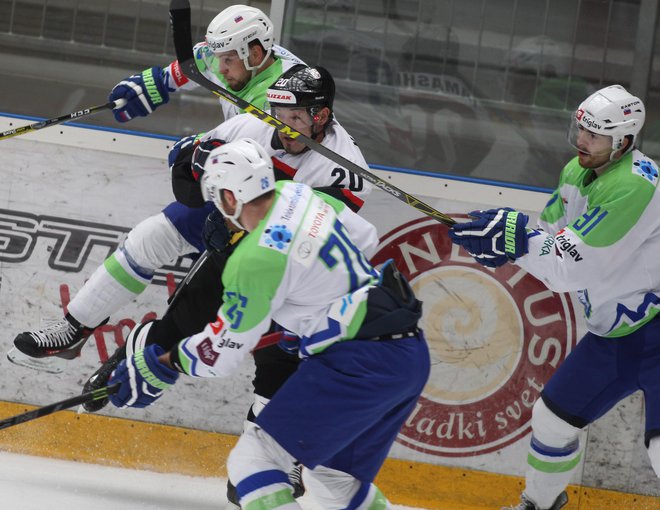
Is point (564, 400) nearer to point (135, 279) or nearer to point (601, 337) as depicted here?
point (601, 337)

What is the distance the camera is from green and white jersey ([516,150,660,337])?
11.0 feet

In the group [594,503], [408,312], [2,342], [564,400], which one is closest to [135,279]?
[2,342]

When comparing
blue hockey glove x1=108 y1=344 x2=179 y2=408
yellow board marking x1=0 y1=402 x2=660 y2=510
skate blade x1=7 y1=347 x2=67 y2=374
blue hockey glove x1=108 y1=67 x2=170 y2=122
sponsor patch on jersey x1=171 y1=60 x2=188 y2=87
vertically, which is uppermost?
sponsor patch on jersey x1=171 y1=60 x2=188 y2=87

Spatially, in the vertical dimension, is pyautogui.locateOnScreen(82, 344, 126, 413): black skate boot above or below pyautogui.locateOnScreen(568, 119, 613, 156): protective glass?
below

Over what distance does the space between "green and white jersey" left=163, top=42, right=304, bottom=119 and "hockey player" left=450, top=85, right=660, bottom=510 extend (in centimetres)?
85

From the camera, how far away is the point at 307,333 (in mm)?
2973

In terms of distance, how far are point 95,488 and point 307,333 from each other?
130 cm

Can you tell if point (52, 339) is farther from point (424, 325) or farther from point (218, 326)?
point (424, 325)

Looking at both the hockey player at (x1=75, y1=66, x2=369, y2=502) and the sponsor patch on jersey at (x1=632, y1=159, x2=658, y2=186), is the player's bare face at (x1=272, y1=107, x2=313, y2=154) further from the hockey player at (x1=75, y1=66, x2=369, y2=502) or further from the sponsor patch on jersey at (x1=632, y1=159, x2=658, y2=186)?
the sponsor patch on jersey at (x1=632, y1=159, x2=658, y2=186)

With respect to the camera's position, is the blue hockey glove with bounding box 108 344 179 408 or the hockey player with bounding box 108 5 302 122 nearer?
the blue hockey glove with bounding box 108 344 179 408

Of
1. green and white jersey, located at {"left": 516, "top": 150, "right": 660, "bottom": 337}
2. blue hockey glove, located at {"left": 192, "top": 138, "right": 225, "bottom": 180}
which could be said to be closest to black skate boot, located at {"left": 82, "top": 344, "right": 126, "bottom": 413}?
blue hockey glove, located at {"left": 192, "top": 138, "right": 225, "bottom": 180}

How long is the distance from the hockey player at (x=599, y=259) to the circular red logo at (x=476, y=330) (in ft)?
1.64

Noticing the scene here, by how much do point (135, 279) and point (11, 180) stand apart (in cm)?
73

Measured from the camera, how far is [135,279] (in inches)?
148
